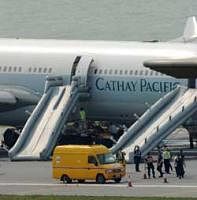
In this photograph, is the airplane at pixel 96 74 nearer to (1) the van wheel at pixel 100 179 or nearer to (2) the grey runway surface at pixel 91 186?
(2) the grey runway surface at pixel 91 186

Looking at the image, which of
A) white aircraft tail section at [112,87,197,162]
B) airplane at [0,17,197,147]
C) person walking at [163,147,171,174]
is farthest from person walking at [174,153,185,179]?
airplane at [0,17,197,147]

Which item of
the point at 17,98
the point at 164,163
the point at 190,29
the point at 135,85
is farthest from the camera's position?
the point at 190,29

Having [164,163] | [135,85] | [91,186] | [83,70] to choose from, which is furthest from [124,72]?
[91,186]

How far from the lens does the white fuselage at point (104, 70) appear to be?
233 ft

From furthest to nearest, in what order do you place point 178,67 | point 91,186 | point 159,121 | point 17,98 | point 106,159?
point 17,98
point 159,121
point 106,159
point 91,186
point 178,67

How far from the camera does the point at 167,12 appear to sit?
10181 centimetres

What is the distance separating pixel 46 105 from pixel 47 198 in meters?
28.0

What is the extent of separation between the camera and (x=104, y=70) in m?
72.7

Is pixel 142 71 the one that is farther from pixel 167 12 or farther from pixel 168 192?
pixel 167 12

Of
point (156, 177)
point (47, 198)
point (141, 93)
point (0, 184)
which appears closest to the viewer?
point (47, 198)

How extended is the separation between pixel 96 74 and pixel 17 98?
5.84 metres

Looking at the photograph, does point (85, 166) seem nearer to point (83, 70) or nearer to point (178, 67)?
point (83, 70)

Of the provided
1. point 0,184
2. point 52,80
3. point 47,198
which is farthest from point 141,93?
point 47,198

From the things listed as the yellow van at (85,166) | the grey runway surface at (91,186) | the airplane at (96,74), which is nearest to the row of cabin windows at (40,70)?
the airplane at (96,74)
